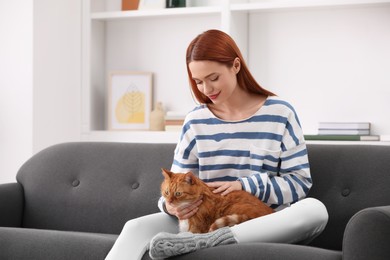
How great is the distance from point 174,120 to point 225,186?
75.0 inches

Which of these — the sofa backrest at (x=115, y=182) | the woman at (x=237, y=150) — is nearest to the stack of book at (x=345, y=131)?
the sofa backrest at (x=115, y=182)

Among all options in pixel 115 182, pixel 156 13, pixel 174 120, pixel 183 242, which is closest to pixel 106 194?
pixel 115 182

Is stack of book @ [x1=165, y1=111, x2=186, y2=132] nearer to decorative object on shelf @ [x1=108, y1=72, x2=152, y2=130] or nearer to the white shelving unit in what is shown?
the white shelving unit

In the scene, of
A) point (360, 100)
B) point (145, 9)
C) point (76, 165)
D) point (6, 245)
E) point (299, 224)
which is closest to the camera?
point (299, 224)

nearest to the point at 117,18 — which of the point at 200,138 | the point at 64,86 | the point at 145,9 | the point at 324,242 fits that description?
the point at 145,9

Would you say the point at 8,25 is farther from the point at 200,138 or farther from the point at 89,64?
the point at 200,138

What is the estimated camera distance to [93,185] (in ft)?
10.4

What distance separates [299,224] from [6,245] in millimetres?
1063

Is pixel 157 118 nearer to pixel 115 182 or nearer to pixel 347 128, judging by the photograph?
pixel 347 128

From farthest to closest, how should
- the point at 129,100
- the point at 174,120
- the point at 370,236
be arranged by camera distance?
1. the point at 129,100
2. the point at 174,120
3. the point at 370,236

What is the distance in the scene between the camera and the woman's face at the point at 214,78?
99.7 inches

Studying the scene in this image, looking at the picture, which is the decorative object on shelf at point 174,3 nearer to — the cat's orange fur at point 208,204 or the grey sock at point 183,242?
the cat's orange fur at point 208,204

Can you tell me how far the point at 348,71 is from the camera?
4.14 meters

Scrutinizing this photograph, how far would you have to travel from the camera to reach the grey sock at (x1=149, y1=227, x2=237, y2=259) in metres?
2.22
